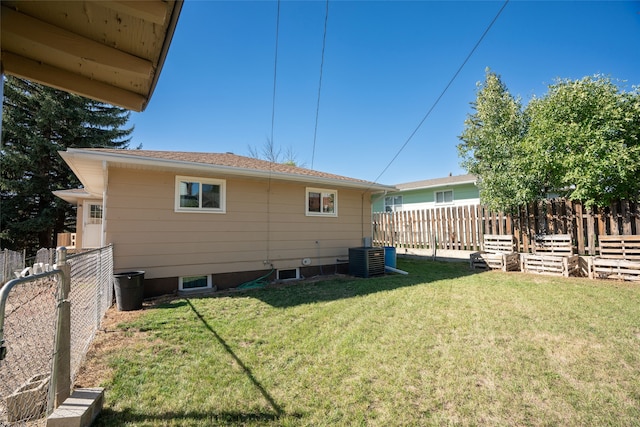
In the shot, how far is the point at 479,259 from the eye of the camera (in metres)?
8.97

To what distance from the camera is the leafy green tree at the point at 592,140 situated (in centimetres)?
695

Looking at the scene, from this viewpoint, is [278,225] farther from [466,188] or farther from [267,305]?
[466,188]

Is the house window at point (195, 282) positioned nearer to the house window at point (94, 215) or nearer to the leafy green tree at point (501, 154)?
the house window at point (94, 215)

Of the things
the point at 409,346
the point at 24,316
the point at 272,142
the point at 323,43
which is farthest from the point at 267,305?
the point at 272,142

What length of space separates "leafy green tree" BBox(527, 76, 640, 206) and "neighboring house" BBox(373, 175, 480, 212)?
20.5 ft

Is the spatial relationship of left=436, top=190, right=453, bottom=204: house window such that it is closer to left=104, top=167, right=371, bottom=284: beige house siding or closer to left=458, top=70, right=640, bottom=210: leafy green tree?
left=458, top=70, right=640, bottom=210: leafy green tree

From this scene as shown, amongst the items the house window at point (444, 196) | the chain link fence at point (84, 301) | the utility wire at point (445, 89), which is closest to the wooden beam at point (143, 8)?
the chain link fence at point (84, 301)

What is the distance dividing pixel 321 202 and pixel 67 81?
664cm

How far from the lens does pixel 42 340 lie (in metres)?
3.66

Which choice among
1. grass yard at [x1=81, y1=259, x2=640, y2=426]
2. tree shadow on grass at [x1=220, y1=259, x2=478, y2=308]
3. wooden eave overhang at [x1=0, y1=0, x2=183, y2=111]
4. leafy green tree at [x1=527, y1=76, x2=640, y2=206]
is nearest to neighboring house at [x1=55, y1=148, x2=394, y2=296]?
tree shadow on grass at [x1=220, y1=259, x2=478, y2=308]

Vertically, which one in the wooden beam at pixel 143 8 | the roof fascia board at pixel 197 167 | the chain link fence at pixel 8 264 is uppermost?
the roof fascia board at pixel 197 167

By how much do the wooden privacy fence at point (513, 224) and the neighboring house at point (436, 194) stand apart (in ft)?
6.62

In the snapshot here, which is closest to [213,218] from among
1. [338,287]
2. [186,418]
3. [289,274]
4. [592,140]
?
[289,274]

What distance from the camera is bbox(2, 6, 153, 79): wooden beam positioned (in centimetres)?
163
